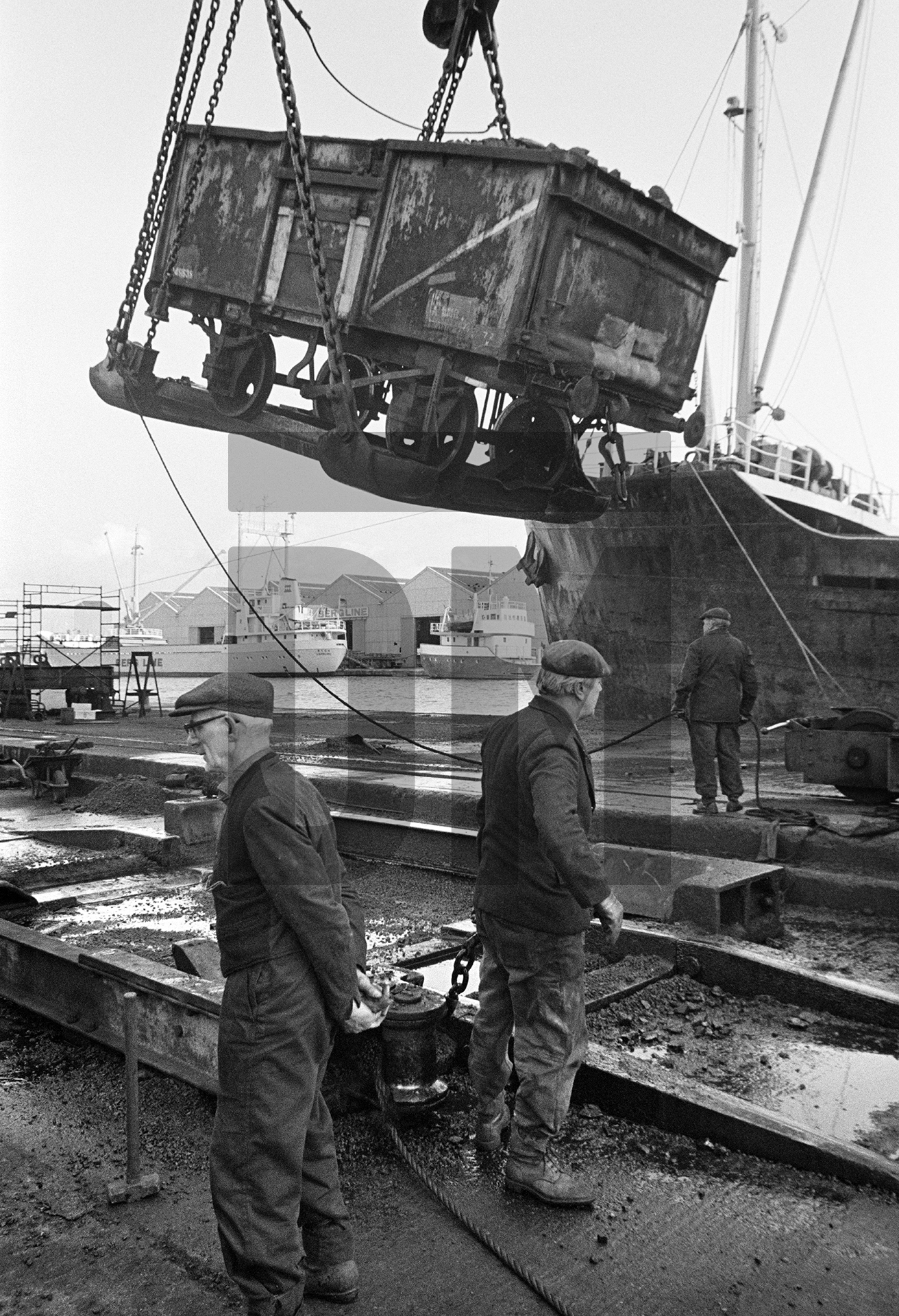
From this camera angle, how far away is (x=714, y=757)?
8656 millimetres

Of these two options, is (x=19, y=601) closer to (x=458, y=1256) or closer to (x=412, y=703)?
(x=412, y=703)

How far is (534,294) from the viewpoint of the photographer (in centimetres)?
660

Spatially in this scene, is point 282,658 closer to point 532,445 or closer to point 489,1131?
point 532,445

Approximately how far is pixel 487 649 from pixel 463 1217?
57.4 metres

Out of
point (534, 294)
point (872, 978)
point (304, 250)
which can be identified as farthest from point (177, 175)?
point (872, 978)

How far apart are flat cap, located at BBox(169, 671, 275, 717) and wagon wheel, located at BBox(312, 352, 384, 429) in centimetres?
475

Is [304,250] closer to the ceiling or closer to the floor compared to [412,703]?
closer to the ceiling

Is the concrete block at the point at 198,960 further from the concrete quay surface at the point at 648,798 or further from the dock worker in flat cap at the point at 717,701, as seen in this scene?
the dock worker in flat cap at the point at 717,701

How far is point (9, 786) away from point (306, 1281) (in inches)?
485

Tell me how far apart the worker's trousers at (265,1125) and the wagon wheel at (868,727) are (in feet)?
22.9

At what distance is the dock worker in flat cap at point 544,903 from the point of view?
314 cm

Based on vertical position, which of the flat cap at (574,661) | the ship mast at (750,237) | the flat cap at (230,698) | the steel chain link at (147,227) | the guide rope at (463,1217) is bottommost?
the guide rope at (463,1217)

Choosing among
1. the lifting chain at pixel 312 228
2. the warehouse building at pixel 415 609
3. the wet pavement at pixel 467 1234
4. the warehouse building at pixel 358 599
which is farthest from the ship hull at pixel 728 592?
the warehouse building at pixel 358 599

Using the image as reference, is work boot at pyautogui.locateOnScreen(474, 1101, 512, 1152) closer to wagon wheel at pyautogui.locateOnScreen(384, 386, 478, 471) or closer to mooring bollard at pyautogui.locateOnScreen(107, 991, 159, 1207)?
mooring bollard at pyautogui.locateOnScreen(107, 991, 159, 1207)
